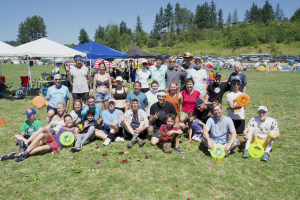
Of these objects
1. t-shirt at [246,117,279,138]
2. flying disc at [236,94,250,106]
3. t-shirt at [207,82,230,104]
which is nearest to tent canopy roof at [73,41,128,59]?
t-shirt at [207,82,230,104]

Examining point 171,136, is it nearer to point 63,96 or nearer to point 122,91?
point 122,91

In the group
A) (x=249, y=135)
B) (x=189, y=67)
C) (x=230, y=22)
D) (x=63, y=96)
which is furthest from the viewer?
(x=230, y=22)

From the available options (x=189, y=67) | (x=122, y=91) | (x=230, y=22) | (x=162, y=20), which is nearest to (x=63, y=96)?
(x=122, y=91)

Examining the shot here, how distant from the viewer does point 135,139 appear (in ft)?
17.5

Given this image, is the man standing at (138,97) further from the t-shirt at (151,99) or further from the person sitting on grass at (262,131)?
the person sitting on grass at (262,131)

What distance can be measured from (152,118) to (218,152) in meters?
1.76

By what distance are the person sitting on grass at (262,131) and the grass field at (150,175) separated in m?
0.30

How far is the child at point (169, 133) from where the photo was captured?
4926 mm

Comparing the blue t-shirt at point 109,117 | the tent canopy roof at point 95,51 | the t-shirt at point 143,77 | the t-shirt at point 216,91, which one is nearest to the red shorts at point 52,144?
the blue t-shirt at point 109,117

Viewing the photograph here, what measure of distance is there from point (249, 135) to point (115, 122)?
3.17 metres

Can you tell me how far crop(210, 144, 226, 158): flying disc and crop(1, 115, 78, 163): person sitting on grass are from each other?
10.8 feet

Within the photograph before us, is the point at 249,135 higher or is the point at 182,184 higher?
the point at 249,135

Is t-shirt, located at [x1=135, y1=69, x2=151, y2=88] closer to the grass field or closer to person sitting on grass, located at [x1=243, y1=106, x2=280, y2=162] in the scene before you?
the grass field

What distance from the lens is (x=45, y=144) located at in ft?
15.7
